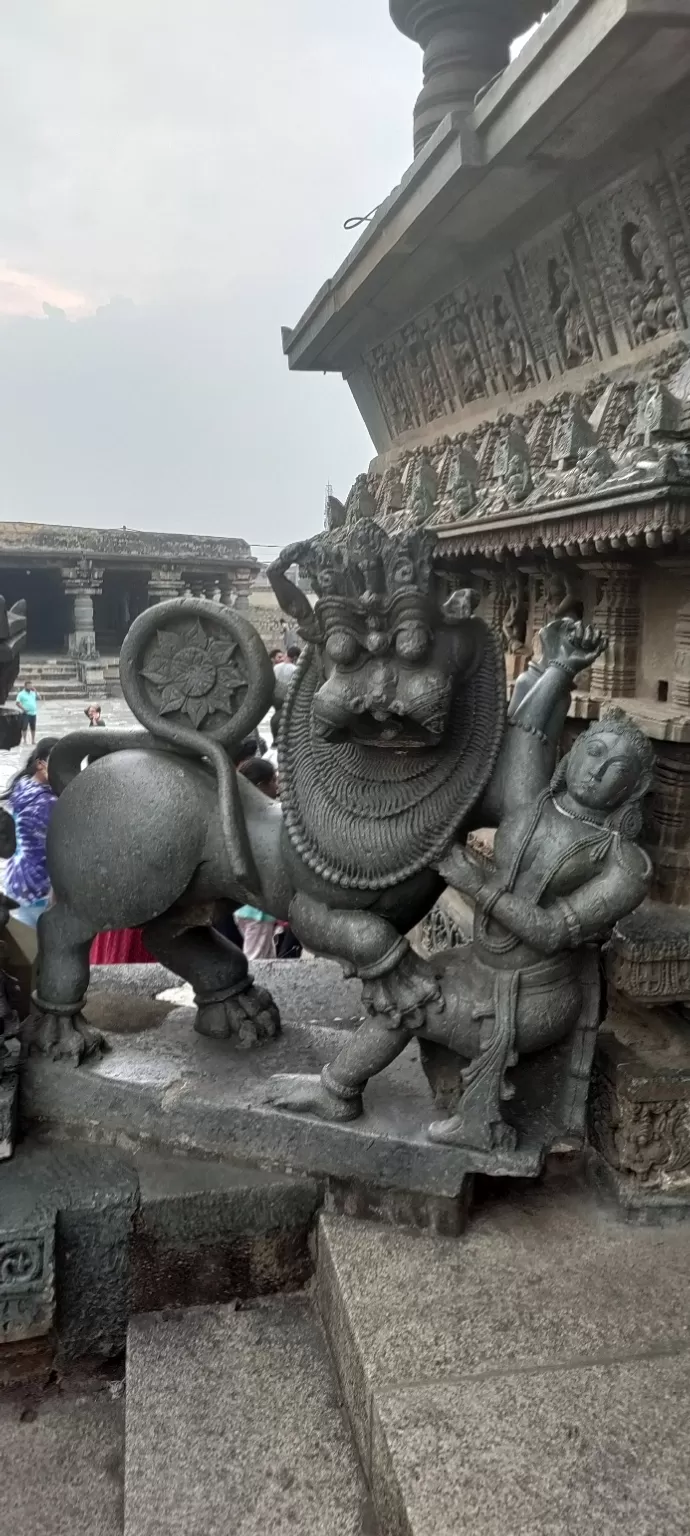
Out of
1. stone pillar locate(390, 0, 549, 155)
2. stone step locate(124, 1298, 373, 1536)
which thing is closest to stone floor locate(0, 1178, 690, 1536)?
stone step locate(124, 1298, 373, 1536)

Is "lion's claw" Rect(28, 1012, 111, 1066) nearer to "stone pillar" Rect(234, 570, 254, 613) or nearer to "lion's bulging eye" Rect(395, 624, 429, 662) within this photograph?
"lion's bulging eye" Rect(395, 624, 429, 662)

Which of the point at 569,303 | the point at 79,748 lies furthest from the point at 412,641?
the point at 569,303

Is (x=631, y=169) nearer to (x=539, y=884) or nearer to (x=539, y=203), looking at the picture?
(x=539, y=203)

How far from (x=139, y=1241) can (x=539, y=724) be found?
155 centimetres

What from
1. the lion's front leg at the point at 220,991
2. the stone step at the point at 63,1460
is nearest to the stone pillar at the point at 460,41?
the lion's front leg at the point at 220,991

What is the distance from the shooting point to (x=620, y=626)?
338 centimetres

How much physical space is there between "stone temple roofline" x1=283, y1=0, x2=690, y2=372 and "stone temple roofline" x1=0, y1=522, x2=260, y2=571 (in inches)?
631

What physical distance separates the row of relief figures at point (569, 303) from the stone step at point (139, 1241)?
3.37m

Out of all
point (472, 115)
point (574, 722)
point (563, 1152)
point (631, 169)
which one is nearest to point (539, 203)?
point (472, 115)

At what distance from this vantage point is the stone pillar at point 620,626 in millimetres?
3365

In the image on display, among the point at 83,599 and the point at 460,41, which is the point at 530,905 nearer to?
the point at 460,41

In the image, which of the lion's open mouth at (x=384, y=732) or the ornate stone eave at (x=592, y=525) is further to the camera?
the ornate stone eave at (x=592, y=525)

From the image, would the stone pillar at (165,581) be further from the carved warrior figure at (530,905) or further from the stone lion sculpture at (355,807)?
the carved warrior figure at (530,905)

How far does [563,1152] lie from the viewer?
2.39 metres
